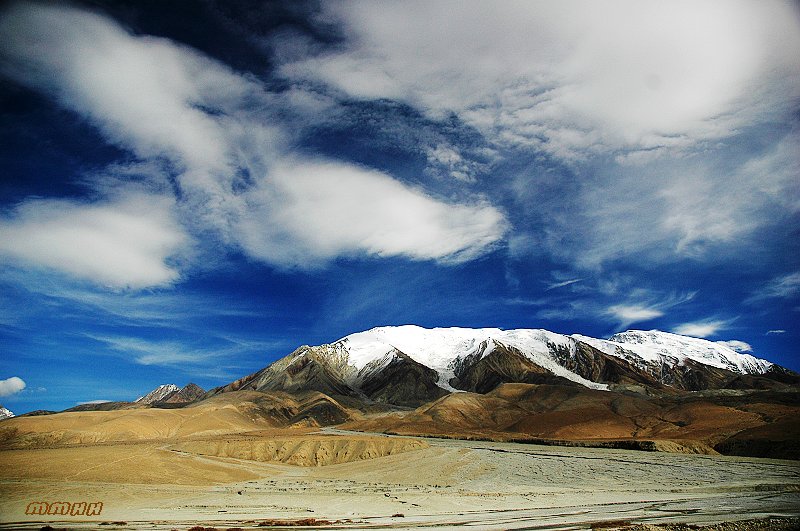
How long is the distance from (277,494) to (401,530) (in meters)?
23.9

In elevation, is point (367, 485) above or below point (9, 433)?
below

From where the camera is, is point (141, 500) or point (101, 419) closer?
point (141, 500)

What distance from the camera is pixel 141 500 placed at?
42.7 meters

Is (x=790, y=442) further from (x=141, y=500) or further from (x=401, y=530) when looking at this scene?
(x=141, y=500)

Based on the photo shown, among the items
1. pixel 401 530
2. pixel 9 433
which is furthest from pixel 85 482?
pixel 9 433

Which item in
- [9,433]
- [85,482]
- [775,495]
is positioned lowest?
[775,495]

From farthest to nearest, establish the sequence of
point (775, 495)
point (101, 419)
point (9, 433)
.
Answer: point (101, 419)
point (9, 433)
point (775, 495)

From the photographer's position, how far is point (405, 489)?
165 feet

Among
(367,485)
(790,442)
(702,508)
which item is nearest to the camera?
(702,508)

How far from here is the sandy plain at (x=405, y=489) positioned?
32375 millimetres

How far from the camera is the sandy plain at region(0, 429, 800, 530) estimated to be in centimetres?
3238

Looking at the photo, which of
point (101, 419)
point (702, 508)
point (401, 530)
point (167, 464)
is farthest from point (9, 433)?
point (702, 508)

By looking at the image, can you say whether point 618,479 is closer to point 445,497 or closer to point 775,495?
point 775,495

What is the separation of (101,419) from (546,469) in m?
110
